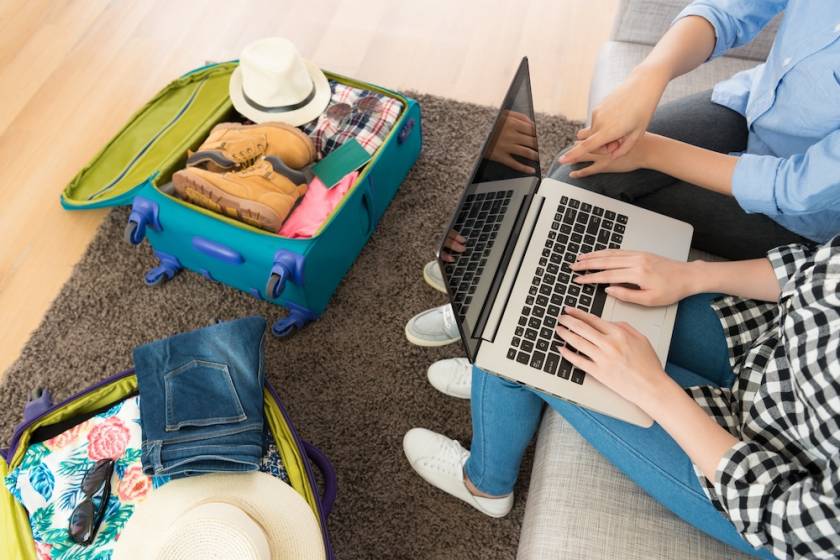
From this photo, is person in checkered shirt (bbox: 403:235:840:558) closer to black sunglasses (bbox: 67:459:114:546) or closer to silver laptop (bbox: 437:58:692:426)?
silver laptop (bbox: 437:58:692:426)

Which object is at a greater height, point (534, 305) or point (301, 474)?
point (534, 305)

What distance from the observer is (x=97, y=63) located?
200 centimetres

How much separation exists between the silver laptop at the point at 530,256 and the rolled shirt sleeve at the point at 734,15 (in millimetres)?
333

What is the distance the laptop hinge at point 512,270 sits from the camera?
990mm

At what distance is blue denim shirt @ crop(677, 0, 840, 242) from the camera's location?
918 millimetres

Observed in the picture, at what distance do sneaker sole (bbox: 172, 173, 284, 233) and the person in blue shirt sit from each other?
589 millimetres

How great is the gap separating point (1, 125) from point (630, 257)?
1.80 meters

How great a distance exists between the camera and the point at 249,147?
143 centimetres

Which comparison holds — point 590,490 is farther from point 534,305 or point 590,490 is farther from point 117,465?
point 117,465

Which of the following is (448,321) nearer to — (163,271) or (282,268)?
(282,268)

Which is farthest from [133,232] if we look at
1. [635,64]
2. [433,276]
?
[635,64]

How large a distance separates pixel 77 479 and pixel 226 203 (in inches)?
23.5

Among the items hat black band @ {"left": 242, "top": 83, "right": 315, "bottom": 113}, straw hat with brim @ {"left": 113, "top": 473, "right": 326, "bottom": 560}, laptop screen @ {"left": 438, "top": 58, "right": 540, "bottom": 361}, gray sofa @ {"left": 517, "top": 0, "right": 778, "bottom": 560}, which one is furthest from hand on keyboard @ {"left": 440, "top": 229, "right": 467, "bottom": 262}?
hat black band @ {"left": 242, "top": 83, "right": 315, "bottom": 113}

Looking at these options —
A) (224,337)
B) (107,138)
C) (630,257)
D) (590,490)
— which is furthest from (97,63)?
(590,490)
